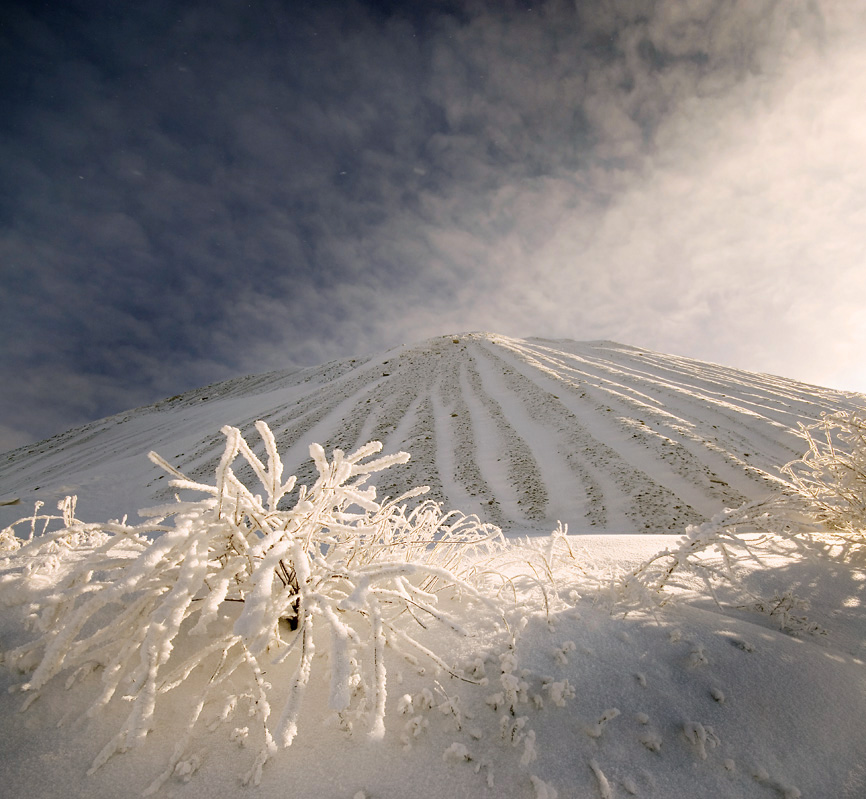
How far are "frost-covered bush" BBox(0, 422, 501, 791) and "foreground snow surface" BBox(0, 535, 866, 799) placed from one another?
0.04 m

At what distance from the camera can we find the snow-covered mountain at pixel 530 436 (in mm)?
4164

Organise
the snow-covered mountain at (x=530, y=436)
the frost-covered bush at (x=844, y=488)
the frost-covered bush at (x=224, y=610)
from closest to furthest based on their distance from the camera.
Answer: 1. the frost-covered bush at (x=224, y=610)
2. the frost-covered bush at (x=844, y=488)
3. the snow-covered mountain at (x=530, y=436)

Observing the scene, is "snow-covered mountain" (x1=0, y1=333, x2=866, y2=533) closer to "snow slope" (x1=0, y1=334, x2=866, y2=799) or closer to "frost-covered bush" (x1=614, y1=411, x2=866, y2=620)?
"frost-covered bush" (x1=614, y1=411, x2=866, y2=620)

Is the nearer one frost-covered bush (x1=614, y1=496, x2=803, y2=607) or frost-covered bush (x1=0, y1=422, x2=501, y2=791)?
frost-covered bush (x1=0, y1=422, x2=501, y2=791)

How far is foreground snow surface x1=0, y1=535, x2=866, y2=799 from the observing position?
64 cm

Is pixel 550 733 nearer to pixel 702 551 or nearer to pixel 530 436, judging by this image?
pixel 702 551

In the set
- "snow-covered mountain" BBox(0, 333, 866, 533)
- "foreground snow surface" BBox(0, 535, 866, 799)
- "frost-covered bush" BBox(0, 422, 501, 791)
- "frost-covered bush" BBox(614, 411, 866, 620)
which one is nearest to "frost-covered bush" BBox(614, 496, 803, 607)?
"frost-covered bush" BBox(614, 411, 866, 620)

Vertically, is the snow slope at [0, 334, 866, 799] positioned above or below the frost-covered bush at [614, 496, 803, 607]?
below

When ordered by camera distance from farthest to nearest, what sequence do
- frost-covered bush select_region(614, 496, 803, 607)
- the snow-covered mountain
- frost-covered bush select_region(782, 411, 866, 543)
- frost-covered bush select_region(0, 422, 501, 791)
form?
the snow-covered mountain → frost-covered bush select_region(782, 411, 866, 543) → frost-covered bush select_region(614, 496, 803, 607) → frost-covered bush select_region(0, 422, 501, 791)

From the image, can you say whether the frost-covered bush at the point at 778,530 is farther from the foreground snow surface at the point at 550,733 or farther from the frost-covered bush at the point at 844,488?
the foreground snow surface at the point at 550,733

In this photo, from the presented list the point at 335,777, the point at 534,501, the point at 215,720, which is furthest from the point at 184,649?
the point at 534,501

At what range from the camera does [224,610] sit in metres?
0.87

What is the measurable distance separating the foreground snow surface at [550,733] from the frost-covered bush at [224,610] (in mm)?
38

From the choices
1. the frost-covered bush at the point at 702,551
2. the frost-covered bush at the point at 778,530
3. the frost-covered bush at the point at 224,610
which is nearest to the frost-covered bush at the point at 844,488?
the frost-covered bush at the point at 778,530
